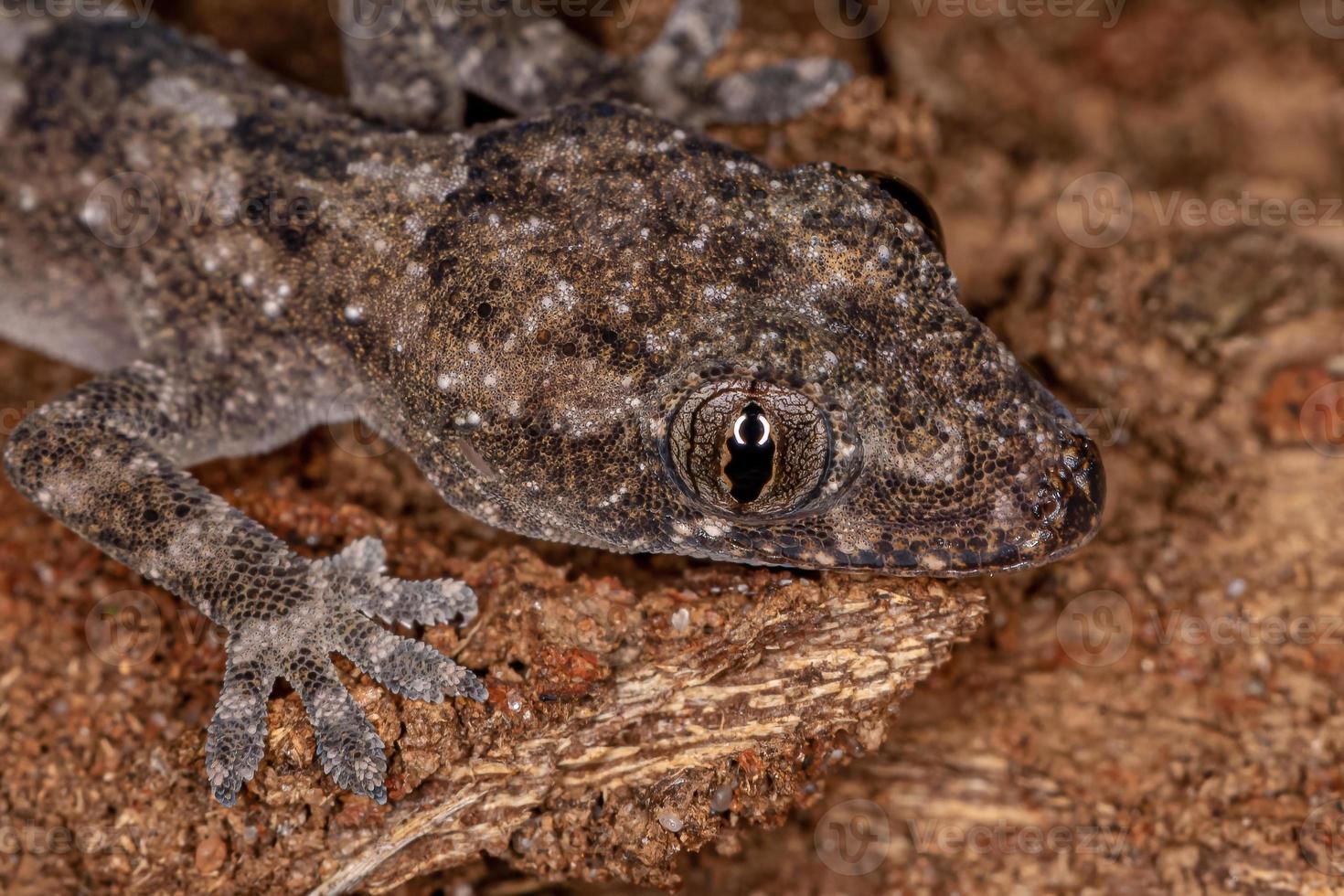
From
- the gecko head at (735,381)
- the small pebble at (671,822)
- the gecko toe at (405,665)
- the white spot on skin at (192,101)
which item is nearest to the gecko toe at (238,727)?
the gecko toe at (405,665)

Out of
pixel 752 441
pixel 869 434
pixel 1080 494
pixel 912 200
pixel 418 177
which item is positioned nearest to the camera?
pixel 752 441

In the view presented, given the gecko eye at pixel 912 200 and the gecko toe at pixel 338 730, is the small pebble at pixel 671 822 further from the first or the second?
the gecko eye at pixel 912 200

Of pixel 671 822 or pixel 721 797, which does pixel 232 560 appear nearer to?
pixel 671 822

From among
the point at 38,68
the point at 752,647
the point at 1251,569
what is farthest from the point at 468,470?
the point at 1251,569

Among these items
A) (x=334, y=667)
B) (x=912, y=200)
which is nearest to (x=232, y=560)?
(x=334, y=667)

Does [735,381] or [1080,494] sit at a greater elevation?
[735,381]
